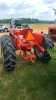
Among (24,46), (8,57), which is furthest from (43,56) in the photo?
(8,57)

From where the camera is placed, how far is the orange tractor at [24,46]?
7.52m

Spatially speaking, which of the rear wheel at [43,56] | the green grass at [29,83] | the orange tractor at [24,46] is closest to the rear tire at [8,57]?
the orange tractor at [24,46]

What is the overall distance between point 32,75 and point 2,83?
111 centimetres

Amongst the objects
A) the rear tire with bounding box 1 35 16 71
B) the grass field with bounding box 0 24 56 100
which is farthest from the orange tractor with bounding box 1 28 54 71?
the grass field with bounding box 0 24 56 100

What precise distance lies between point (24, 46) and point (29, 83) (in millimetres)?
1741

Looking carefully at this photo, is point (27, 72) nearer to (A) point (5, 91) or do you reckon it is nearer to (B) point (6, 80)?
(B) point (6, 80)

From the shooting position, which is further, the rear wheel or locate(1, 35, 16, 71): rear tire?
the rear wheel

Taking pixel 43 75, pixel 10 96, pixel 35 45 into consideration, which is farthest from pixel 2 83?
pixel 35 45

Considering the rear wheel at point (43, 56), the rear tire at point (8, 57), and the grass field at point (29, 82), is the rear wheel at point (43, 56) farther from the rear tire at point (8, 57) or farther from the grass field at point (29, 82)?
the rear tire at point (8, 57)

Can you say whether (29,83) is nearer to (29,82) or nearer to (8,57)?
(29,82)

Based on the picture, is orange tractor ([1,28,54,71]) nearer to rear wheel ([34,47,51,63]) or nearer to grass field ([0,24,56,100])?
rear wheel ([34,47,51,63])

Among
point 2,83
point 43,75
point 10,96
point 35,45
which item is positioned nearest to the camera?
point 10,96

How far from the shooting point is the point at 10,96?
642 centimetres

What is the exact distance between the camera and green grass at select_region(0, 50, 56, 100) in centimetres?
645
